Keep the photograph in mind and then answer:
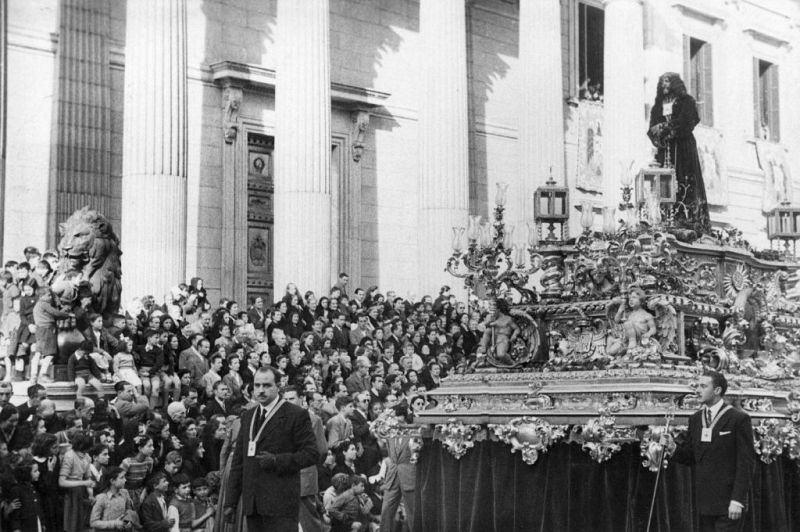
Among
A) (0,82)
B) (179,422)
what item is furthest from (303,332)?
(0,82)

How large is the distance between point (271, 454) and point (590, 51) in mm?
31430

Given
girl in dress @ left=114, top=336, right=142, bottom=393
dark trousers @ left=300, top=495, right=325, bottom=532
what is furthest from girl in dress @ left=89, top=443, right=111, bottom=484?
girl in dress @ left=114, top=336, right=142, bottom=393

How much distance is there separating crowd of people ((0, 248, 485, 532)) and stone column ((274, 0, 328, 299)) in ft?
8.18

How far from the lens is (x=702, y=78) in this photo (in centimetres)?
4228

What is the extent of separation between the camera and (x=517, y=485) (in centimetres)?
1278

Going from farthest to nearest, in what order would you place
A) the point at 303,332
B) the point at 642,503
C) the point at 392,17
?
the point at 392,17 < the point at 303,332 < the point at 642,503

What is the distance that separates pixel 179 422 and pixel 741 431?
7.82 metres

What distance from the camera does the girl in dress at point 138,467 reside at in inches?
559

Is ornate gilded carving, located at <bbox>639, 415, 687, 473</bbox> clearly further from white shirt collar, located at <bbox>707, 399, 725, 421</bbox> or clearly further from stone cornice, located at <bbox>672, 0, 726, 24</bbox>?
stone cornice, located at <bbox>672, 0, 726, 24</bbox>

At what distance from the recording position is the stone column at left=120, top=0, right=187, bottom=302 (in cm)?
2358

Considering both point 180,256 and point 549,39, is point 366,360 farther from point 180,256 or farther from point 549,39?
point 549,39

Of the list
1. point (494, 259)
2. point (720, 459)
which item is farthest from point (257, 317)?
point (720, 459)

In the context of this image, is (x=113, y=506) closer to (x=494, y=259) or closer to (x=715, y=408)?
(x=494, y=259)

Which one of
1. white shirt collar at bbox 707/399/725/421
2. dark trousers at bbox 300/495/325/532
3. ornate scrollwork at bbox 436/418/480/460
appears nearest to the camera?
white shirt collar at bbox 707/399/725/421
